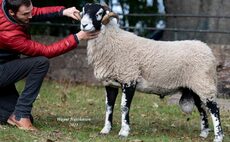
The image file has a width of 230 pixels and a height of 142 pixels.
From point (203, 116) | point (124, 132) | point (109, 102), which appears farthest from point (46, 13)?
point (203, 116)

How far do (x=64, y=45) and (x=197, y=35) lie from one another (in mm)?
5677

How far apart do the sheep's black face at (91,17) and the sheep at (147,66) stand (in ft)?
0.08

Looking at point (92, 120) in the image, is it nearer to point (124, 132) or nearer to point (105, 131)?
point (105, 131)

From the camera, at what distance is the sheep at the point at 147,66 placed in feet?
22.0

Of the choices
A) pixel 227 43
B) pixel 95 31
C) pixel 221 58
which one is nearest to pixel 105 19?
pixel 95 31

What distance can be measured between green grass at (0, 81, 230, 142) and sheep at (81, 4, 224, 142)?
1.54 feet

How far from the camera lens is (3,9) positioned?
6.64 meters

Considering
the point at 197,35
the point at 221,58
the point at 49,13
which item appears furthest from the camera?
the point at 197,35

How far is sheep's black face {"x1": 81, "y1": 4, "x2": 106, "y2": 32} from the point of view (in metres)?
6.46

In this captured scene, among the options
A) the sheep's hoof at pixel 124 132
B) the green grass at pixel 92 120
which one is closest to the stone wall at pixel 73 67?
the green grass at pixel 92 120

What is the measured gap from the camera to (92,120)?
800cm

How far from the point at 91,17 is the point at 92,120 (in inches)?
77.3

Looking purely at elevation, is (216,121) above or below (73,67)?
above

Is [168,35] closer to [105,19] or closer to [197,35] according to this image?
[197,35]
